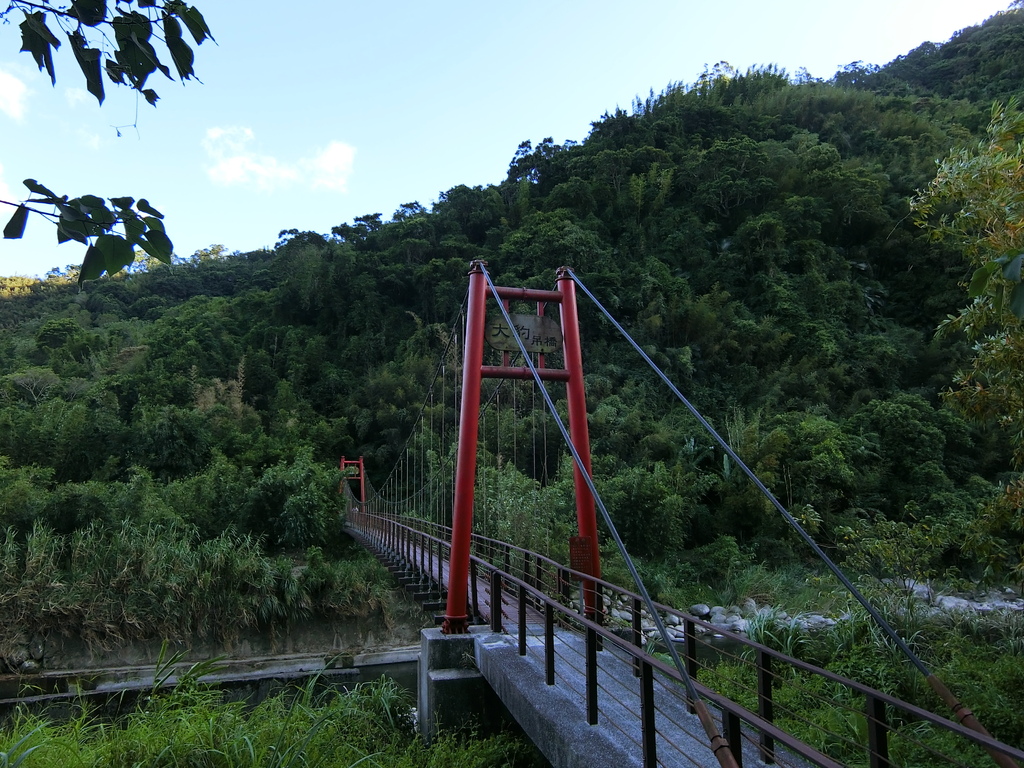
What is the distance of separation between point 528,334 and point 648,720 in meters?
2.97

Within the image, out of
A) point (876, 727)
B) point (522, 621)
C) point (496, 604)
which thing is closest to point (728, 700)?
point (876, 727)

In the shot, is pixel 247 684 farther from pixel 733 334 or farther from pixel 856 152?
pixel 856 152

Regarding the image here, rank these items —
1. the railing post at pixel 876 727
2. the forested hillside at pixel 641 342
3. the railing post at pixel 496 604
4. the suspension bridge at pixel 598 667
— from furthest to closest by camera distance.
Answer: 1. the forested hillside at pixel 641 342
2. the railing post at pixel 496 604
3. the suspension bridge at pixel 598 667
4. the railing post at pixel 876 727

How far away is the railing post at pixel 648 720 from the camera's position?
2.06 meters

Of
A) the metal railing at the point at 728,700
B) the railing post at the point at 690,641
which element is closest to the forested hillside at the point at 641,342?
the metal railing at the point at 728,700

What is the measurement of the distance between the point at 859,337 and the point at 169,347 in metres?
19.9

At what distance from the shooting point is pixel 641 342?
1784cm

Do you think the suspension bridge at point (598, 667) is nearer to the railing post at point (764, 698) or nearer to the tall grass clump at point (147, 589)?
the railing post at point (764, 698)

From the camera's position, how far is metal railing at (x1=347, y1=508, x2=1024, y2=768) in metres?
1.77

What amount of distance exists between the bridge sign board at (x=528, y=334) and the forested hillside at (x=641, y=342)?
4.01m

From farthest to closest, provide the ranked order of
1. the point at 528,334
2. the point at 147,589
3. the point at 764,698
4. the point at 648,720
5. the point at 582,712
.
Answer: the point at 147,589, the point at 528,334, the point at 582,712, the point at 764,698, the point at 648,720

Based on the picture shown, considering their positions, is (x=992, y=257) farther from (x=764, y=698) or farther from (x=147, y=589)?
(x=147, y=589)

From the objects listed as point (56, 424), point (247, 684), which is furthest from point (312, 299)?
point (247, 684)

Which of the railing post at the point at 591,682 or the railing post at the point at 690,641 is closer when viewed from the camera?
the railing post at the point at 591,682
